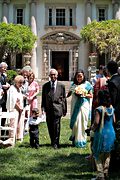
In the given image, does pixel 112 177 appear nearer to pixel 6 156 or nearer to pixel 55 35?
pixel 6 156

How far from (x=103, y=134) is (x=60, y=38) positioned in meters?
34.0

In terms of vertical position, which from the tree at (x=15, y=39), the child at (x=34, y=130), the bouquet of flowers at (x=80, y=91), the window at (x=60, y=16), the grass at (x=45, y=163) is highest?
the window at (x=60, y=16)

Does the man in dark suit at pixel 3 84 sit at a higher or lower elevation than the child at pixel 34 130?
higher

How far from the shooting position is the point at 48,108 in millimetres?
10359

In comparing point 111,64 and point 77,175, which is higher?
point 111,64

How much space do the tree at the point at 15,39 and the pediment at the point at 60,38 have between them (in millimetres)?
3015

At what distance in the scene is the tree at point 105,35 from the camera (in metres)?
37.0

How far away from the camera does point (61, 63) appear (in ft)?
139

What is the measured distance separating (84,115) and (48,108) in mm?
872

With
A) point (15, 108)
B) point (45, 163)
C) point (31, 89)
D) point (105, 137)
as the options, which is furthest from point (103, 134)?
point (31, 89)

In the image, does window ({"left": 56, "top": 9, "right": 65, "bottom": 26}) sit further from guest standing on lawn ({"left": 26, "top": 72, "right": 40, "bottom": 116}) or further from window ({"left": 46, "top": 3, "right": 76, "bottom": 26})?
guest standing on lawn ({"left": 26, "top": 72, "right": 40, "bottom": 116})

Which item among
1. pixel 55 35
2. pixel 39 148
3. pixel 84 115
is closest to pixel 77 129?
pixel 84 115

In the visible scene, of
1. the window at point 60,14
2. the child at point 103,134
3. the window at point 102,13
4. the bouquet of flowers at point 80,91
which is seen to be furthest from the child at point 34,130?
the window at point 102,13

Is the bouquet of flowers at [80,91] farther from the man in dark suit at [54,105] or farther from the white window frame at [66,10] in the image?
the white window frame at [66,10]
